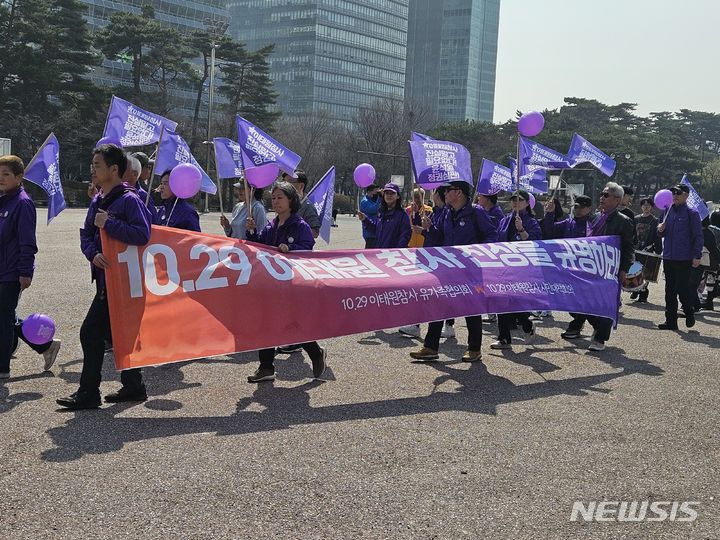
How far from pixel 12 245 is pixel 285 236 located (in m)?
2.34

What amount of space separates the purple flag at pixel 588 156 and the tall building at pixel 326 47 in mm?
114605

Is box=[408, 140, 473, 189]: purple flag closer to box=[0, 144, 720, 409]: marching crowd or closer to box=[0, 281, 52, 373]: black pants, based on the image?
box=[0, 144, 720, 409]: marching crowd

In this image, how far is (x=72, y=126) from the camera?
5328cm

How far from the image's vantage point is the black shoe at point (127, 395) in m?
5.72

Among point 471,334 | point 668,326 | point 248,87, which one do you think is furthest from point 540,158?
point 248,87

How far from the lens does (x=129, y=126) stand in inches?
328

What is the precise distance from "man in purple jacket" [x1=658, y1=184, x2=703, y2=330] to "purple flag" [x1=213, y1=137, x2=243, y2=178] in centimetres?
645

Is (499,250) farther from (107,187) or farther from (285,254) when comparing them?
(107,187)

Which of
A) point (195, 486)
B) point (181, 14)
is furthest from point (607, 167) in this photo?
point (181, 14)

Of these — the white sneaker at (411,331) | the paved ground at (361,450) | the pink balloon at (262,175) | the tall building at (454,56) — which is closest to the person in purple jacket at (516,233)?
the paved ground at (361,450)

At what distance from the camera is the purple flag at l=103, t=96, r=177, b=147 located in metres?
8.27

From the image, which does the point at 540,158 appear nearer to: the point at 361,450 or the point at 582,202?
the point at 582,202

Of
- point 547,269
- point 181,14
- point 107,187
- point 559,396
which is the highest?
point 181,14

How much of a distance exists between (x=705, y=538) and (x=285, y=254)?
4.02 metres
